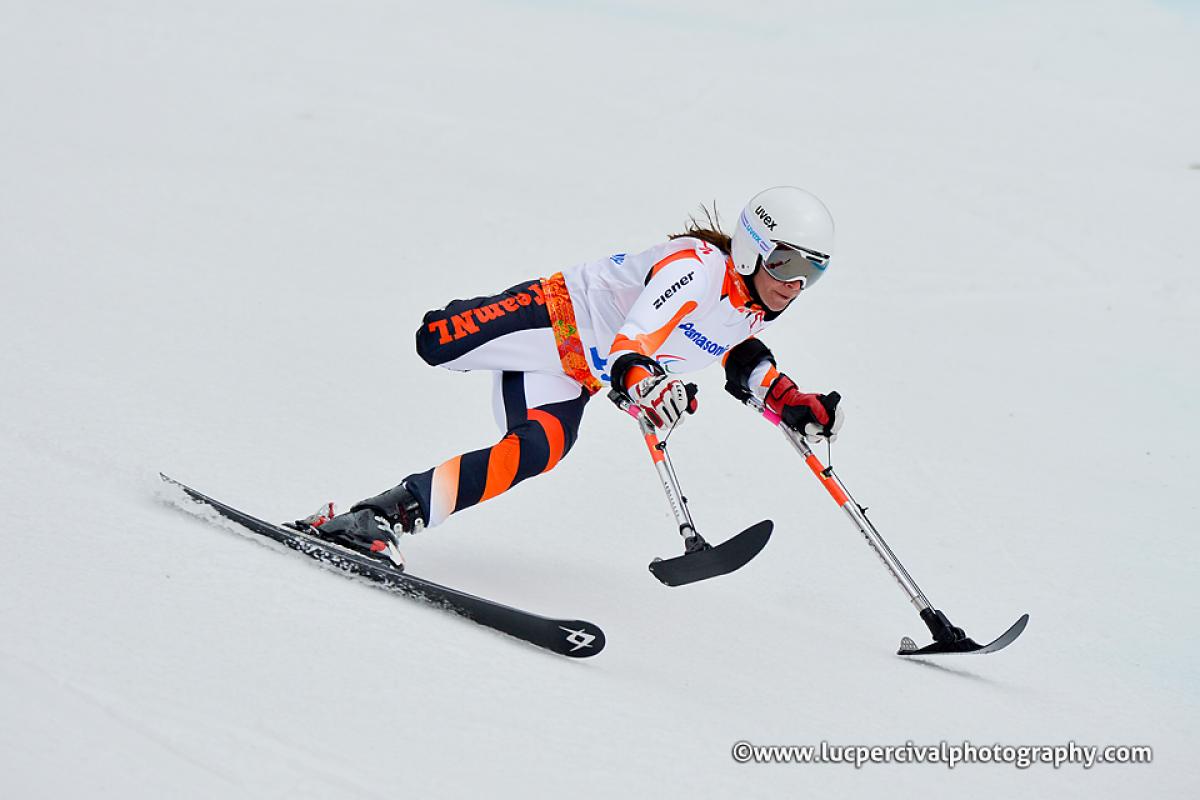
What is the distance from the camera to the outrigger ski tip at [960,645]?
3.52 m

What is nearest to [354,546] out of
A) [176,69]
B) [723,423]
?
[723,423]

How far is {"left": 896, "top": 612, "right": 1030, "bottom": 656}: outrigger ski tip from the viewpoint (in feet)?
11.5

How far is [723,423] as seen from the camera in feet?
18.6

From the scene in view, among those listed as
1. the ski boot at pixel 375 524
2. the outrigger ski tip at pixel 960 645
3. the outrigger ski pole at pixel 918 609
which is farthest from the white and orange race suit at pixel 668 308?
the outrigger ski tip at pixel 960 645

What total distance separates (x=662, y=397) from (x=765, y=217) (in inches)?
26.2

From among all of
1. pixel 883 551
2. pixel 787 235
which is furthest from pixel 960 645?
pixel 787 235

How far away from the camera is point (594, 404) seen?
601cm

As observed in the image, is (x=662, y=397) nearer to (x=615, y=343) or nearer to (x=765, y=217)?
(x=615, y=343)

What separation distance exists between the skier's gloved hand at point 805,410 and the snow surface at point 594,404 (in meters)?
0.64

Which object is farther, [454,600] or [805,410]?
[805,410]

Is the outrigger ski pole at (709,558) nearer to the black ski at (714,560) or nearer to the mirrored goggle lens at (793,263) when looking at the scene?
the black ski at (714,560)

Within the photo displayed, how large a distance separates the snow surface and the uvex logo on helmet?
4.14 ft

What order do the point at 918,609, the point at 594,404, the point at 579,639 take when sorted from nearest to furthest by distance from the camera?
the point at 579,639 < the point at 918,609 < the point at 594,404

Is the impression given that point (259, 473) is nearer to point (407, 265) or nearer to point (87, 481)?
point (87, 481)
